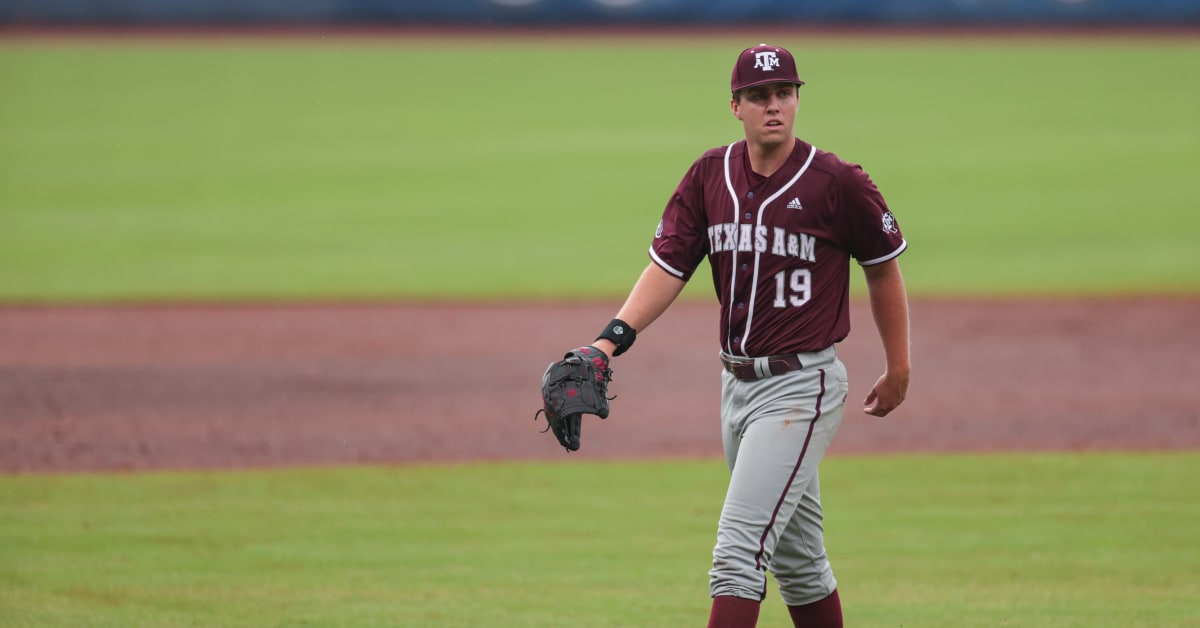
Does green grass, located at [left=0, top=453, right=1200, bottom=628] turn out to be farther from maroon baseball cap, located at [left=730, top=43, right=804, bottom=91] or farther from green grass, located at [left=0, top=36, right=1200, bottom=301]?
green grass, located at [left=0, top=36, right=1200, bottom=301]

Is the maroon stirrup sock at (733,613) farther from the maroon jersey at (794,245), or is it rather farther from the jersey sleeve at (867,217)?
the jersey sleeve at (867,217)

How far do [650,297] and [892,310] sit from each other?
752mm

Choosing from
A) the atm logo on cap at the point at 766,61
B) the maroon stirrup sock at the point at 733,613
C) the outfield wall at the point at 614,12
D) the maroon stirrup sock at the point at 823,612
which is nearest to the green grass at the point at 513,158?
the outfield wall at the point at 614,12

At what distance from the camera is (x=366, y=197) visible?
22.0 meters

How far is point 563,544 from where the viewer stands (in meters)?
7.08

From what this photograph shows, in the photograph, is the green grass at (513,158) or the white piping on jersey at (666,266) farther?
the green grass at (513,158)

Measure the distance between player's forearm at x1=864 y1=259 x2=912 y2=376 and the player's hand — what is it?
26 mm

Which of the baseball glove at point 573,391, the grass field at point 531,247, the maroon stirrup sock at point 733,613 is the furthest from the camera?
the grass field at point 531,247

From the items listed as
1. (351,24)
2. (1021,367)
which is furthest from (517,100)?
(1021,367)

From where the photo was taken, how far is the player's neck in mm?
4590

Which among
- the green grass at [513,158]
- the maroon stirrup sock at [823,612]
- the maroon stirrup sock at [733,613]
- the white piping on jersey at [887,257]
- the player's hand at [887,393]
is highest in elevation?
the green grass at [513,158]

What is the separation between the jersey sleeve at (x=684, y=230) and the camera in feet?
15.6

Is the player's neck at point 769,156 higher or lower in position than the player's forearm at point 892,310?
higher

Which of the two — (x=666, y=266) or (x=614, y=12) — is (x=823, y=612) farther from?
(x=614, y=12)
